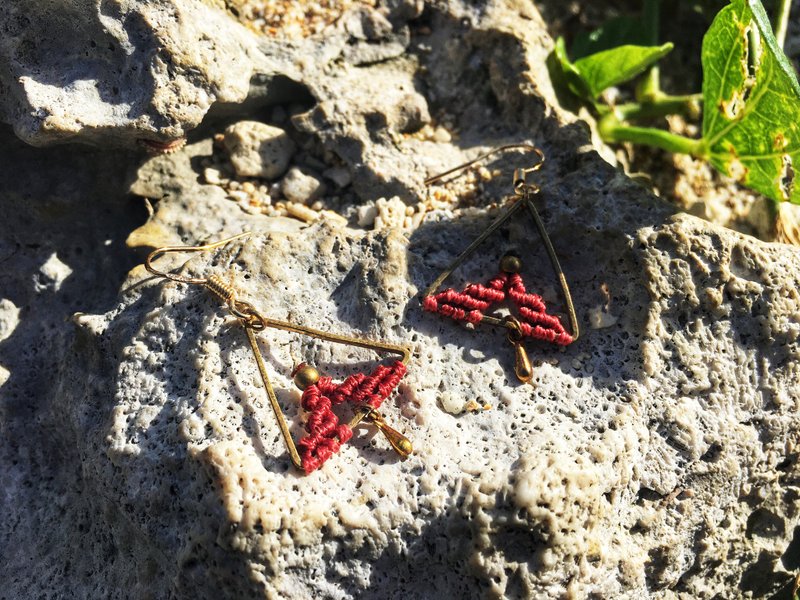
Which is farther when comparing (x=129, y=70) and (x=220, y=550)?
(x=129, y=70)

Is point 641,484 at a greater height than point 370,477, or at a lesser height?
greater

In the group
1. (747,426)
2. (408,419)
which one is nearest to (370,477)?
(408,419)

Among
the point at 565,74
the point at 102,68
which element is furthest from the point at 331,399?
the point at 565,74

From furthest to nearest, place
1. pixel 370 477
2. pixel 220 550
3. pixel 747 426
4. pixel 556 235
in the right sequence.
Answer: pixel 556 235
pixel 747 426
pixel 370 477
pixel 220 550

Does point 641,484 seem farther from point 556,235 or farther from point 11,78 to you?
point 11,78

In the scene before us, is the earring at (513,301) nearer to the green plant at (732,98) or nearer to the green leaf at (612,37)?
the green plant at (732,98)

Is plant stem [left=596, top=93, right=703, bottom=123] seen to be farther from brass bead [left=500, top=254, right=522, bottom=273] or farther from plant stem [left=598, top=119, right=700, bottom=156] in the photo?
brass bead [left=500, top=254, right=522, bottom=273]

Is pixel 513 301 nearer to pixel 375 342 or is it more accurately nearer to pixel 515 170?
pixel 375 342
